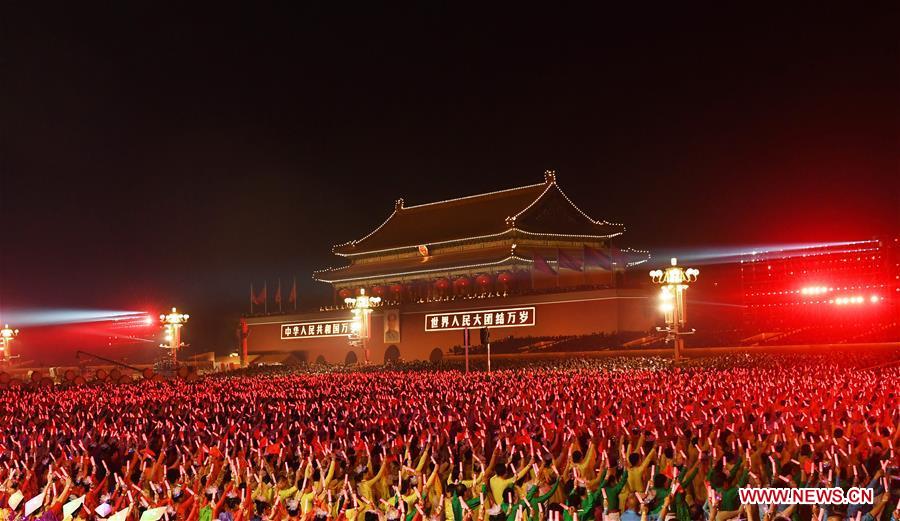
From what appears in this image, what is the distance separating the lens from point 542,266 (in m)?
50.0

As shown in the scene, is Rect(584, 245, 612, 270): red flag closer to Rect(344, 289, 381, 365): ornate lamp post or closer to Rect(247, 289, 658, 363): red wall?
Rect(247, 289, 658, 363): red wall

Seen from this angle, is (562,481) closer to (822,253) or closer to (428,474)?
(428,474)

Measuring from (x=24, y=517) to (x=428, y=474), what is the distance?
3869 mm

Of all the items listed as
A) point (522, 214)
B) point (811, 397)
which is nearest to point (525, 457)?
point (811, 397)

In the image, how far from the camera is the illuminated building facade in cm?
4609

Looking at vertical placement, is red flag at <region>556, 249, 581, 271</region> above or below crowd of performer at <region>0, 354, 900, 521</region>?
above

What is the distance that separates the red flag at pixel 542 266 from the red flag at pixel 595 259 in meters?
2.06

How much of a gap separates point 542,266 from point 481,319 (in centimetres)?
428

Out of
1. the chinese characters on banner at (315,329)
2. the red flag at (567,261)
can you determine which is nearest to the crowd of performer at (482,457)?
the red flag at (567,261)

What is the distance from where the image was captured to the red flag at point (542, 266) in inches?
1967

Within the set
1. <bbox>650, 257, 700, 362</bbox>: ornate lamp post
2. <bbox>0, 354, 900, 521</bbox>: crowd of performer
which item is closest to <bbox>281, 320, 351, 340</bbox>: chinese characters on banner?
<bbox>650, 257, 700, 362</bbox>: ornate lamp post

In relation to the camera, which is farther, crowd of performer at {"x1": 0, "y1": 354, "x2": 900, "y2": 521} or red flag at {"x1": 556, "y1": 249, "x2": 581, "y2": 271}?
red flag at {"x1": 556, "y1": 249, "x2": 581, "y2": 271}

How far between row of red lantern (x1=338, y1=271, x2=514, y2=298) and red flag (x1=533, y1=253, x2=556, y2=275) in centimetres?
175

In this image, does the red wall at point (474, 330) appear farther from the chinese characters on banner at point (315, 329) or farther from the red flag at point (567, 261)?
the red flag at point (567, 261)
